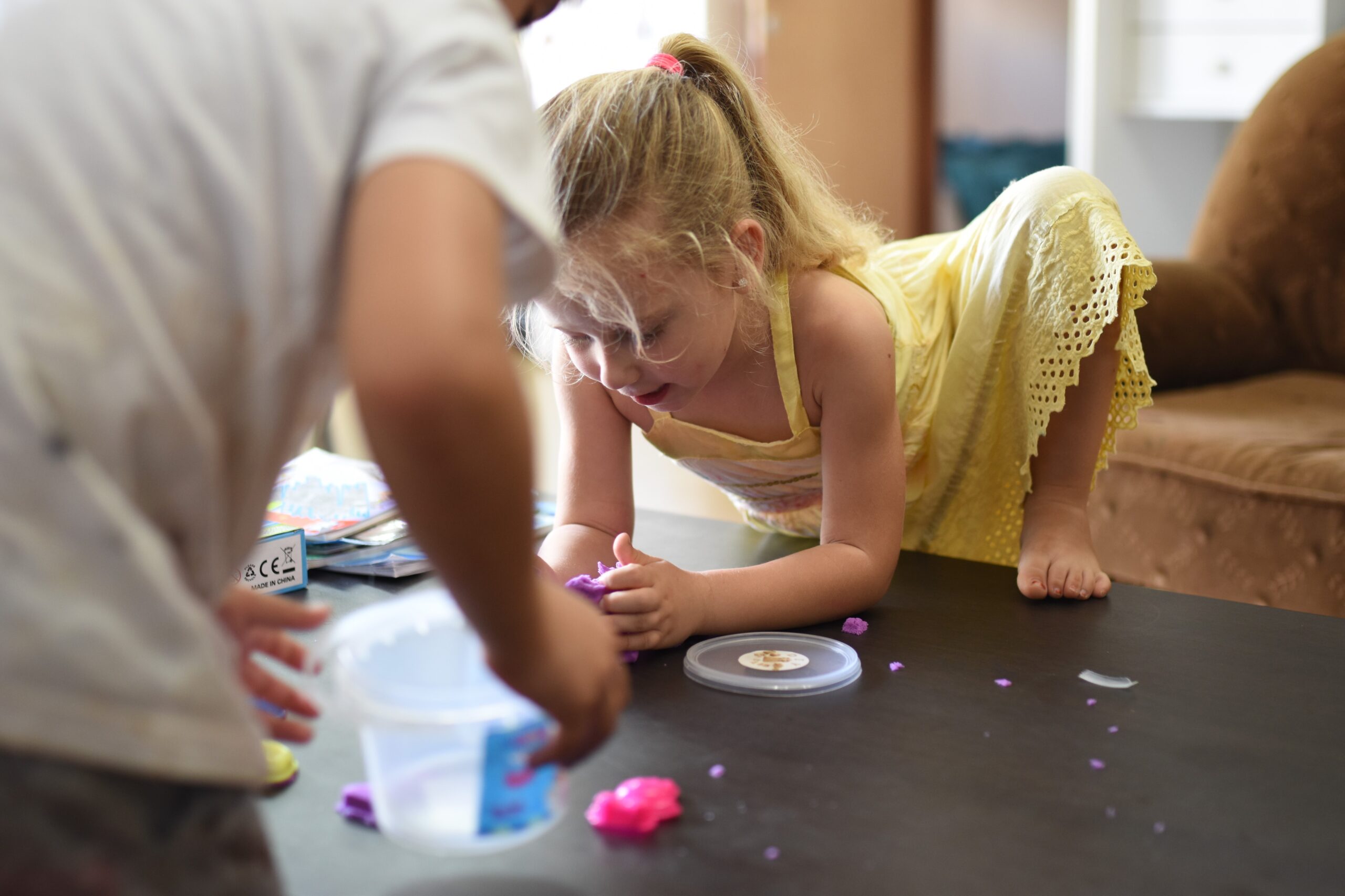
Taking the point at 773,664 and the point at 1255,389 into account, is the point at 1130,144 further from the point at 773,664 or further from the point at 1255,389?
the point at 773,664

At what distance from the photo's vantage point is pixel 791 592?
957 mm

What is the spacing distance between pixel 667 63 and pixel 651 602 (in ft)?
1.59

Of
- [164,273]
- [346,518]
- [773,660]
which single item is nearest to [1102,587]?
[773,660]

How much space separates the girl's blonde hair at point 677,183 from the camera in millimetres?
938

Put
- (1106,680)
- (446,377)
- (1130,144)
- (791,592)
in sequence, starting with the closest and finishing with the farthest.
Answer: (446,377)
(1106,680)
(791,592)
(1130,144)

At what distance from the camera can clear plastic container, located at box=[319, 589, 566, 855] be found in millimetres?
552

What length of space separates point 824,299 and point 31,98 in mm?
776

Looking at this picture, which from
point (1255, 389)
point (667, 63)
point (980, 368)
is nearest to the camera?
point (667, 63)

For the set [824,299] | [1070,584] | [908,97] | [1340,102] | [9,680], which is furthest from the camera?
[908,97]

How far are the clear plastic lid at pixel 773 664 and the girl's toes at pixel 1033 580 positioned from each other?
195 mm

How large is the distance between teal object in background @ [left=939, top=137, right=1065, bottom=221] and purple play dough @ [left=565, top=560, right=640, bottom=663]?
10.7 ft

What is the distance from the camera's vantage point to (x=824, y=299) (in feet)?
3.66

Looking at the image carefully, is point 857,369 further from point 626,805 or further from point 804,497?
point 626,805

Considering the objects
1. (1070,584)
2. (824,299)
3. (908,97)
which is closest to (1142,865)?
(1070,584)
